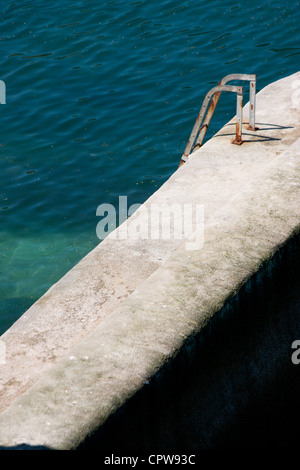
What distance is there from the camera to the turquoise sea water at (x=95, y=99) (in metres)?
8.87

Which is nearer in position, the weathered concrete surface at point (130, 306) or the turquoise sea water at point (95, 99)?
the weathered concrete surface at point (130, 306)

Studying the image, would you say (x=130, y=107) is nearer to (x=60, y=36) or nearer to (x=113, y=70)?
(x=113, y=70)

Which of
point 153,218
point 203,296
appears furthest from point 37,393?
point 153,218

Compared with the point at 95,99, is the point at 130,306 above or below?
below

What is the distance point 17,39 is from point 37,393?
1078cm

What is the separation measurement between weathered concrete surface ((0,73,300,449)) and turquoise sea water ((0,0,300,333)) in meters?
2.32

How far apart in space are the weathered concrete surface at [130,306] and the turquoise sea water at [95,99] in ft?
7.63

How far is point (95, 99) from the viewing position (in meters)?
11.5

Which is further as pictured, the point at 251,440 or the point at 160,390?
the point at 251,440

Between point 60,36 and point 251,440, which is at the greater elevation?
point 60,36

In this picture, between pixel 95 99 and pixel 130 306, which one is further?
pixel 95 99

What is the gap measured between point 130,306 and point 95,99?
760cm

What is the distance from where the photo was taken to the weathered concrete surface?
375 centimetres

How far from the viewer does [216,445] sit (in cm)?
454
